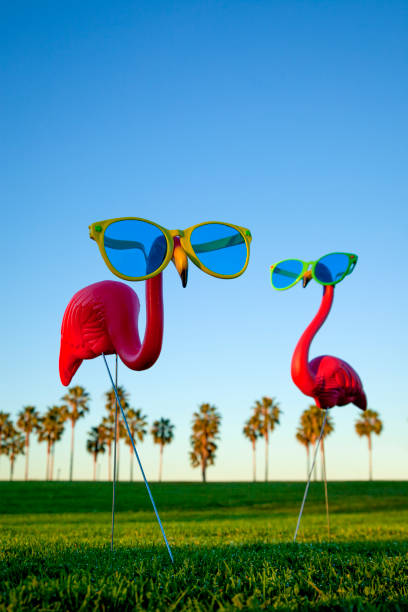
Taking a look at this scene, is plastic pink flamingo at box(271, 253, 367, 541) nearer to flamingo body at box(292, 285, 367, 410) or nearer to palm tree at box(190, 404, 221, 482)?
flamingo body at box(292, 285, 367, 410)

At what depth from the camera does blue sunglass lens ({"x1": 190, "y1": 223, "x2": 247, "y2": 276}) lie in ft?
19.5

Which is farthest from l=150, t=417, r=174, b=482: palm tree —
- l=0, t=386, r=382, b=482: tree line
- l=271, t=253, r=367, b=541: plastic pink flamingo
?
l=271, t=253, r=367, b=541: plastic pink flamingo

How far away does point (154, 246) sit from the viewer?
5.78 m

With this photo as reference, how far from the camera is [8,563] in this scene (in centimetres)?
533

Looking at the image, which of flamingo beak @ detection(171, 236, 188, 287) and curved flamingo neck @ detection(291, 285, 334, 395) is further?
curved flamingo neck @ detection(291, 285, 334, 395)

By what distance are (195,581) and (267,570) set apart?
1.02 metres

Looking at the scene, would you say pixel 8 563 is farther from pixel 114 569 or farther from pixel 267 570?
pixel 267 570

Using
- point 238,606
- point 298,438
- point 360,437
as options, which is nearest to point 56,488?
point 298,438

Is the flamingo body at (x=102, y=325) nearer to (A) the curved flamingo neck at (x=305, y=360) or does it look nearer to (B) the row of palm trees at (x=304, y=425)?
(A) the curved flamingo neck at (x=305, y=360)

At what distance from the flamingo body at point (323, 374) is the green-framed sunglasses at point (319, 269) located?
26 cm

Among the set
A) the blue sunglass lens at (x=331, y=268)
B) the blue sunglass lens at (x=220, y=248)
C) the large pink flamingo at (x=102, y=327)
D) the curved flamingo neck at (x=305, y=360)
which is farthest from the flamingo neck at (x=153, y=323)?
the blue sunglass lens at (x=331, y=268)

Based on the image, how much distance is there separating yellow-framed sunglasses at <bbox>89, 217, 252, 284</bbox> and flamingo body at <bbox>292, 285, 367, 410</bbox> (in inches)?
152

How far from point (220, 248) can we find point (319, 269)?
431 cm

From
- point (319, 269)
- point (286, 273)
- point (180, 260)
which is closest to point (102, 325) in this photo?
point (180, 260)
